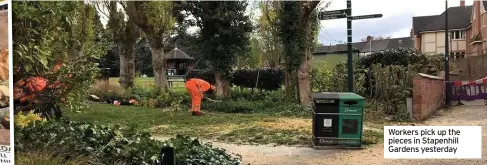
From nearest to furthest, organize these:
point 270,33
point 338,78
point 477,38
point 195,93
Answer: point 477,38 < point 338,78 < point 195,93 < point 270,33

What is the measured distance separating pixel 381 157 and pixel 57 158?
3.08 m

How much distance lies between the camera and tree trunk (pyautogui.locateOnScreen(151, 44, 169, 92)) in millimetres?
7322

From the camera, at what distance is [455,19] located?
413 cm

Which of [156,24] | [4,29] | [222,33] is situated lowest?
[4,29]

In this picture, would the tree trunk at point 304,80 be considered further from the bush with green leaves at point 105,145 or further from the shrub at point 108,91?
the bush with green leaves at point 105,145

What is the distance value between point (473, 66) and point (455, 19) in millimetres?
463

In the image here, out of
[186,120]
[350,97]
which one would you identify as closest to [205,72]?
[186,120]

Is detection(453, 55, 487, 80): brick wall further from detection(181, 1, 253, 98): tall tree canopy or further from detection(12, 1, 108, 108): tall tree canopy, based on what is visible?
detection(181, 1, 253, 98): tall tree canopy

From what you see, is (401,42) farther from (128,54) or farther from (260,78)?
(260,78)

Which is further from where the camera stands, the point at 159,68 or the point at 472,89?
the point at 159,68

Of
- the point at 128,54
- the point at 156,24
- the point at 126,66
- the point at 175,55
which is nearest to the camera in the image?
the point at 126,66
